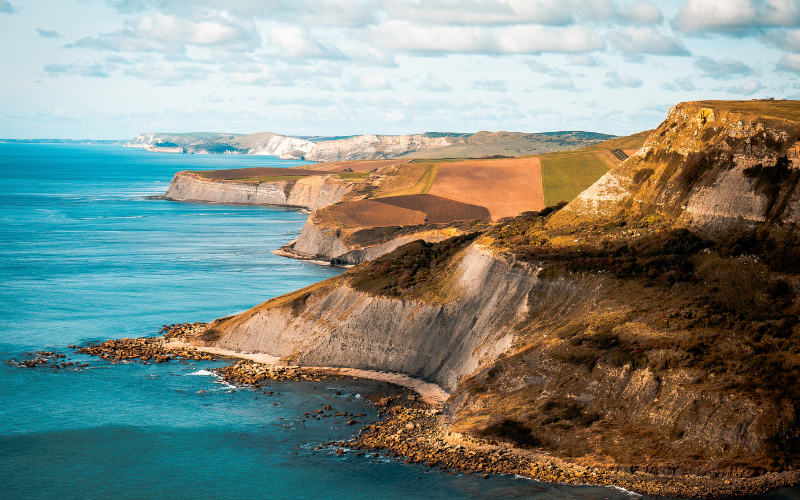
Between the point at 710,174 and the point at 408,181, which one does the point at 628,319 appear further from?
the point at 408,181

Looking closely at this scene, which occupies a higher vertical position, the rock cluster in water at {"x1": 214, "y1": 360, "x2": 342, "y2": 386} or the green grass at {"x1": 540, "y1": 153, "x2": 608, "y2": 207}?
the green grass at {"x1": 540, "y1": 153, "x2": 608, "y2": 207}

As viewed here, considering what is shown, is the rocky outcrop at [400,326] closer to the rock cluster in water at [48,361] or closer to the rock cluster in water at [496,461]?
the rock cluster in water at [496,461]

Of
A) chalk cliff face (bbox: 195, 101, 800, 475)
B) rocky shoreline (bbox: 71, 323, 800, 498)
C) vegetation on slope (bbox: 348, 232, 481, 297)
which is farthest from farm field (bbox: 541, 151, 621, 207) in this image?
rocky shoreline (bbox: 71, 323, 800, 498)

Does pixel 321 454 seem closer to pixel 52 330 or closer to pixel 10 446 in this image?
pixel 10 446

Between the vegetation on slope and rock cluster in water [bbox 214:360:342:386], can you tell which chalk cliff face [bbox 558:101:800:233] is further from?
rock cluster in water [bbox 214:360:342:386]

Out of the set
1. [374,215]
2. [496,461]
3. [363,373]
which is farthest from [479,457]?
[374,215]

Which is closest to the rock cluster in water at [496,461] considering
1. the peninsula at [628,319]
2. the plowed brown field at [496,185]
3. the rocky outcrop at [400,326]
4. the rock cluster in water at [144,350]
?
the peninsula at [628,319]
